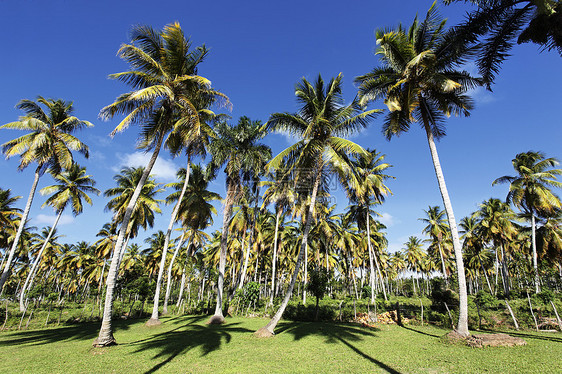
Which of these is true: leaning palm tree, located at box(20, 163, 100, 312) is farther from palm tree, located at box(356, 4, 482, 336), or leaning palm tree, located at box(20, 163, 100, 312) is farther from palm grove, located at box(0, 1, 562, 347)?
palm tree, located at box(356, 4, 482, 336)

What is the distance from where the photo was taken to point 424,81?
12.9 metres

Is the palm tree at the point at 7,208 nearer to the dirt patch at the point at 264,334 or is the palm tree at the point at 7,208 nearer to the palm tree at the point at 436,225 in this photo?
the dirt patch at the point at 264,334

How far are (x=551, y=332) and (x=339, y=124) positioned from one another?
54.8 ft

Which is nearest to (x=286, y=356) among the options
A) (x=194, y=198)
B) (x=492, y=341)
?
(x=492, y=341)

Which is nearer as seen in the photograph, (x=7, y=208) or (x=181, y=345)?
(x=181, y=345)

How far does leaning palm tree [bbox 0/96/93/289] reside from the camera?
15.3m

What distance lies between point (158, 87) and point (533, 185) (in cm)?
3465

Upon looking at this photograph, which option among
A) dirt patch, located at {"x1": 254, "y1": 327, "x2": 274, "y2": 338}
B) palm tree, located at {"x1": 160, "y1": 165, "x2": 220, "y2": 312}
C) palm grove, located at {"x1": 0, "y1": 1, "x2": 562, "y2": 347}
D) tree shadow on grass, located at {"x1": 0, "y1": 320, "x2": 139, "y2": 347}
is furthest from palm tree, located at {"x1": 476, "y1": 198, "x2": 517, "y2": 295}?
tree shadow on grass, located at {"x1": 0, "y1": 320, "x2": 139, "y2": 347}

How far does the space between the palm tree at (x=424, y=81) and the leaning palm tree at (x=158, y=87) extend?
31.7 ft

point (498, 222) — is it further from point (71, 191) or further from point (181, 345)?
point (71, 191)

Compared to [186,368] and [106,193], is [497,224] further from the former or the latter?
[106,193]

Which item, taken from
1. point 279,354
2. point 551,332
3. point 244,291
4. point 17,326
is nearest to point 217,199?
point 244,291

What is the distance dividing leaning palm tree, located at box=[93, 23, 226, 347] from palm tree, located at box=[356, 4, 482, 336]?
9677mm

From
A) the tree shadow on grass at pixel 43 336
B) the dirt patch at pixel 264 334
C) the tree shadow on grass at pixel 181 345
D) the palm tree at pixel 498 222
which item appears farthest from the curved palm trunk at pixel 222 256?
the palm tree at pixel 498 222
